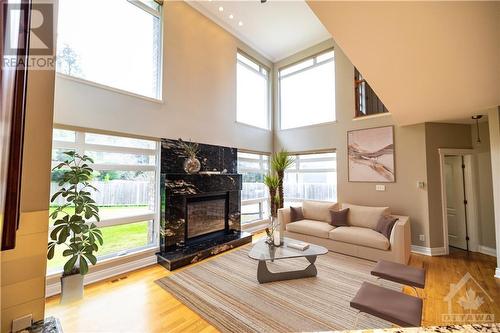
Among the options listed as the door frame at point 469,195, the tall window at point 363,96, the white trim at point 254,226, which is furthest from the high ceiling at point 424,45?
the white trim at point 254,226

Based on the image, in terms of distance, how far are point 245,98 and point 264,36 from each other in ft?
5.42

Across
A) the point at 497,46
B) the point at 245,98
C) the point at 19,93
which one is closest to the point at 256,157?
the point at 245,98

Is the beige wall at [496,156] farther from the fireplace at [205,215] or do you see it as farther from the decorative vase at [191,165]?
the decorative vase at [191,165]

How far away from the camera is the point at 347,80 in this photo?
16.6 feet

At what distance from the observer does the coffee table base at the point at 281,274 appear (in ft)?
9.55

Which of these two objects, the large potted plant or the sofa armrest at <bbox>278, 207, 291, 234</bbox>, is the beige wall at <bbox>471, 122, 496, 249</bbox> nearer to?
the sofa armrest at <bbox>278, 207, 291, 234</bbox>

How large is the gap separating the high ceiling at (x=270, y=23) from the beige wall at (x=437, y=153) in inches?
135

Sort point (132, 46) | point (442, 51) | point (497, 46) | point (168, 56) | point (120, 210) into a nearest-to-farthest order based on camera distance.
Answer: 1. point (497, 46)
2. point (442, 51)
3. point (120, 210)
4. point (132, 46)
5. point (168, 56)

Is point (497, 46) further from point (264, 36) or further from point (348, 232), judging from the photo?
point (264, 36)

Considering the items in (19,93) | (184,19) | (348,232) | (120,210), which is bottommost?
(348,232)

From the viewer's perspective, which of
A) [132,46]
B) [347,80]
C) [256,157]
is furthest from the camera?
[256,157]

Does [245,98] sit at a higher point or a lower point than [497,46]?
higher

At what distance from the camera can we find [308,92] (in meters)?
5.93

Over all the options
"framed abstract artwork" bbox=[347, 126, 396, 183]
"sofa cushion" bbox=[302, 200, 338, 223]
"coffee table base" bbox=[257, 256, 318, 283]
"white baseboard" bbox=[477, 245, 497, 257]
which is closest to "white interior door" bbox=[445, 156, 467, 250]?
"white baseboard" bbox=[477, 245, 497, 257]
